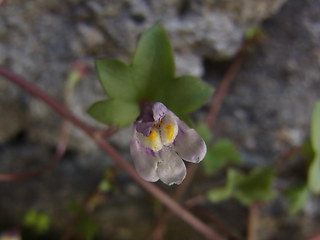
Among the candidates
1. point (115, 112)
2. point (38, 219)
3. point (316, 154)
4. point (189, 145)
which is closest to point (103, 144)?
point (115, 112)

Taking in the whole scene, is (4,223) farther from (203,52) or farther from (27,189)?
(203,52)

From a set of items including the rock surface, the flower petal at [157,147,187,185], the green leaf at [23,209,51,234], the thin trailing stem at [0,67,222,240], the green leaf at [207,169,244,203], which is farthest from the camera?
the green leaf at [23,209,51,234]

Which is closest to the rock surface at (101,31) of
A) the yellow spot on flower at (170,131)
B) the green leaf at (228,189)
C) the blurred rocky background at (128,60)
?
the blurred rocky background at (128,60)

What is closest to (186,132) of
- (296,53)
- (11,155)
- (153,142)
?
(153,142)

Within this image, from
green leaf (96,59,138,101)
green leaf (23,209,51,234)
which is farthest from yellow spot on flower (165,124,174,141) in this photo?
green leaf (23,209,51,234)

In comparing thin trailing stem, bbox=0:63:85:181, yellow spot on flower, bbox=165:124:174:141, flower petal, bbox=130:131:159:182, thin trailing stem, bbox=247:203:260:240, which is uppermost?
yellow spot on flower, bbox=165:124:174:141

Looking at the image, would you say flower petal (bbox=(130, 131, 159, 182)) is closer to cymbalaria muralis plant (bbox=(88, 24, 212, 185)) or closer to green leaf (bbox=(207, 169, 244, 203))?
cymbalaria muralis plant (bbox=(88, 24, 212, 185))

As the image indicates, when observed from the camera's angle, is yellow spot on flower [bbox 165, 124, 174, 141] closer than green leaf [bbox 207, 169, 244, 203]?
Yes
